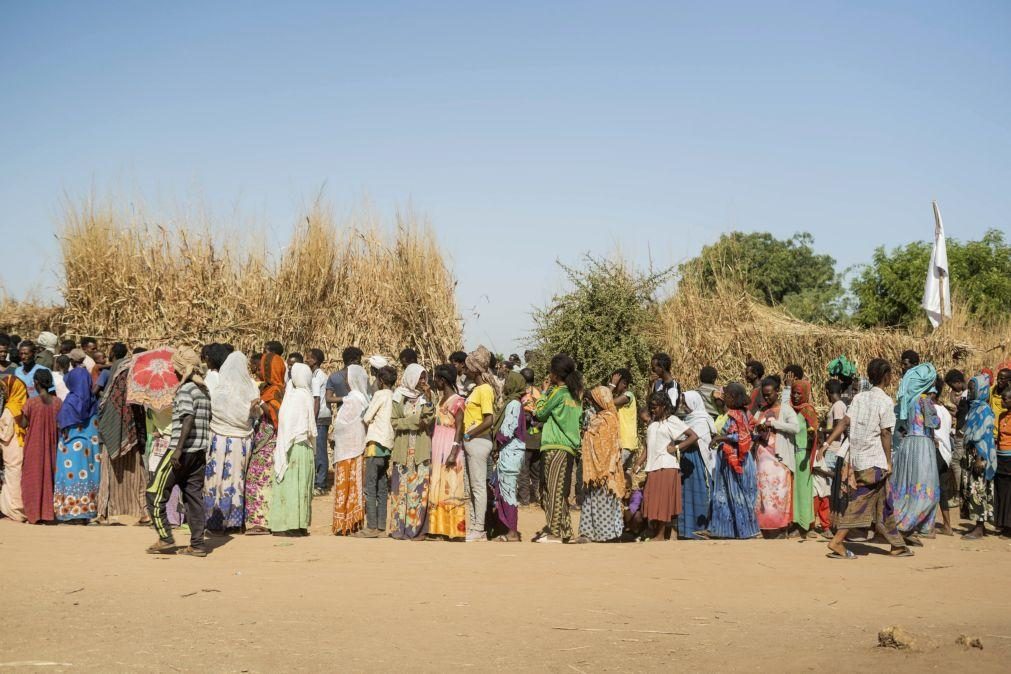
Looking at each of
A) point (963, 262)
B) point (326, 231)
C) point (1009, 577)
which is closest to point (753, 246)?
point (963, 262)

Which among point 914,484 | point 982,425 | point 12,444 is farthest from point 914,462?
point 12,444

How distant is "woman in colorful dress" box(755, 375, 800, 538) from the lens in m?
10.7

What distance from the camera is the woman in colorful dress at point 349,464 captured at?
34.6 ft

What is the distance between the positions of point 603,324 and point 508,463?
234 inches

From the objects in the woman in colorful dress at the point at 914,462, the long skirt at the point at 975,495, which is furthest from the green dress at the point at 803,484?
the long skirt at the point at 975,495

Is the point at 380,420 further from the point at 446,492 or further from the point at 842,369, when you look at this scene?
the point at 842,369

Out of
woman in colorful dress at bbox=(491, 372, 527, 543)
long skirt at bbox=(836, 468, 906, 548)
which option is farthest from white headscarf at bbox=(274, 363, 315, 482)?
long skirt at bbox=(836, 468, 906, 548)

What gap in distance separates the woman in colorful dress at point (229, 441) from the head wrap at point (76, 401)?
63.6 inches

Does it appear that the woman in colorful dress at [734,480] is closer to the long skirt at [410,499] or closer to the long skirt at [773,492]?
the long skirt at [773,492]

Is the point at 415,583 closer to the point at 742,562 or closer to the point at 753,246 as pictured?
the point at 742,562

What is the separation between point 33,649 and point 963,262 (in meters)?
29.0

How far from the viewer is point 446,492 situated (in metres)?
10.2

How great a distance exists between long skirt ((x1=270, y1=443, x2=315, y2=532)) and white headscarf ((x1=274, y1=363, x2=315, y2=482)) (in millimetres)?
70

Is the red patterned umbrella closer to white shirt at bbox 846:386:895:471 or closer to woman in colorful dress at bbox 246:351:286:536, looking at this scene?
woman in colorful dress at bbox 246:351:286:536
